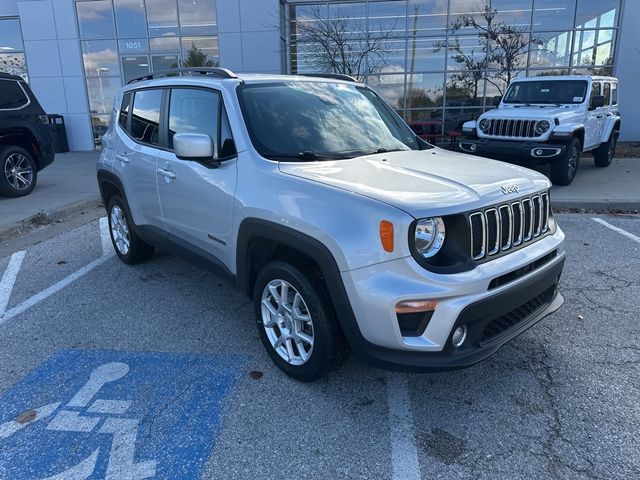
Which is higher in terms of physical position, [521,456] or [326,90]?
[326,90]

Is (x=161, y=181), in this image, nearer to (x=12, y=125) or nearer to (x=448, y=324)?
(x=448, y=324)

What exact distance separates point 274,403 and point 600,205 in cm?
700

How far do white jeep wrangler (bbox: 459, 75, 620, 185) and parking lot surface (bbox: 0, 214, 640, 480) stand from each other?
206 inches

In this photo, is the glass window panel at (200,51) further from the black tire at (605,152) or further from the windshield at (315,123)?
the windshield at (315,123)

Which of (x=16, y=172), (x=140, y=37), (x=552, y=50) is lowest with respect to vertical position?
(x=16, y=172)

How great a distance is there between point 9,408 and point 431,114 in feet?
51.1

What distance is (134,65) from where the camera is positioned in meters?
16.5

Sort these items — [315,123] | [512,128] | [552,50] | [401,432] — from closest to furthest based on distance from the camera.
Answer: [401,432] → [315,123] → [512,128] → [552,50]

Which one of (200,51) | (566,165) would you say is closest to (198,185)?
(566,165)

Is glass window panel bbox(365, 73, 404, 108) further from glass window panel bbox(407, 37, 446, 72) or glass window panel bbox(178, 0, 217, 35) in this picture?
glass window panel bbox(178, 0, 217, 35)

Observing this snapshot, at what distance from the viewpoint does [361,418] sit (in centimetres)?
285

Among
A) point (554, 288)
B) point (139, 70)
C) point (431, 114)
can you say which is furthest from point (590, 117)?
point (139, 70)

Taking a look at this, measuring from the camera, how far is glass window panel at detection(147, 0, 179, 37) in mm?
15922

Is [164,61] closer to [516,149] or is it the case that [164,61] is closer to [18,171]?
[18,171]
